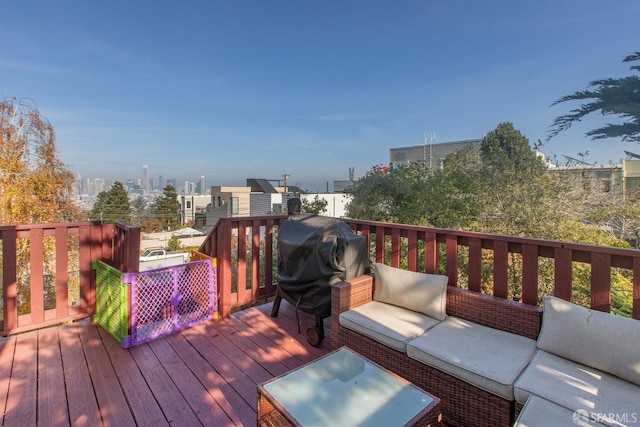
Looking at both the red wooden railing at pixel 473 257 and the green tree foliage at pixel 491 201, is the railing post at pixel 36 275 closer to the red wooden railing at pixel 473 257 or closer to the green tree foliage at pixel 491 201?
the red wooden railing at pixel 473 257

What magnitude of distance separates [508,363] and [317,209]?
7489 millimetres

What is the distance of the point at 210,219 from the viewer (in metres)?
28.0

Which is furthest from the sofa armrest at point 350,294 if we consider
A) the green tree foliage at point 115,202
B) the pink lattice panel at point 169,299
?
the green tree foliage at point 115,202

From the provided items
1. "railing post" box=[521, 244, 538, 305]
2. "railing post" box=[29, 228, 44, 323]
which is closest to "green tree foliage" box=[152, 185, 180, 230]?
"railing post" box=[29, 228, 44, 323]

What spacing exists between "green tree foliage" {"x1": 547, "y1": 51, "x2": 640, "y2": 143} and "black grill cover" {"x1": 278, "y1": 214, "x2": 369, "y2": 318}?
4.20 metres

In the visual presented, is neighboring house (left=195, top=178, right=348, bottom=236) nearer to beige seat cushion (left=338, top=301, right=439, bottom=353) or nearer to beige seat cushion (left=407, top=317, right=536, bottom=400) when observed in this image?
beige seat cushion (left=338, top=301, right=439, bottom=353)

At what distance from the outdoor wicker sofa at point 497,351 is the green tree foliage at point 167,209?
99.1 ft

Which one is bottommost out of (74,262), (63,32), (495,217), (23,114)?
(74,262)

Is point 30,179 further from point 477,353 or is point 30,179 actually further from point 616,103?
point 616,103

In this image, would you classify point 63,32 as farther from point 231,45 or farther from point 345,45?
point 345,45

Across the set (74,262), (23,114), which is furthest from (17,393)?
(23,114)

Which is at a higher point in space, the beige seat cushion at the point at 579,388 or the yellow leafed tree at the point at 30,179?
the yellow leafed tree at the point at 30,179

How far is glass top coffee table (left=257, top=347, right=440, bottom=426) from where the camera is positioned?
123 centimetres

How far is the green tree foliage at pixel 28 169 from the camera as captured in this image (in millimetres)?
7648
